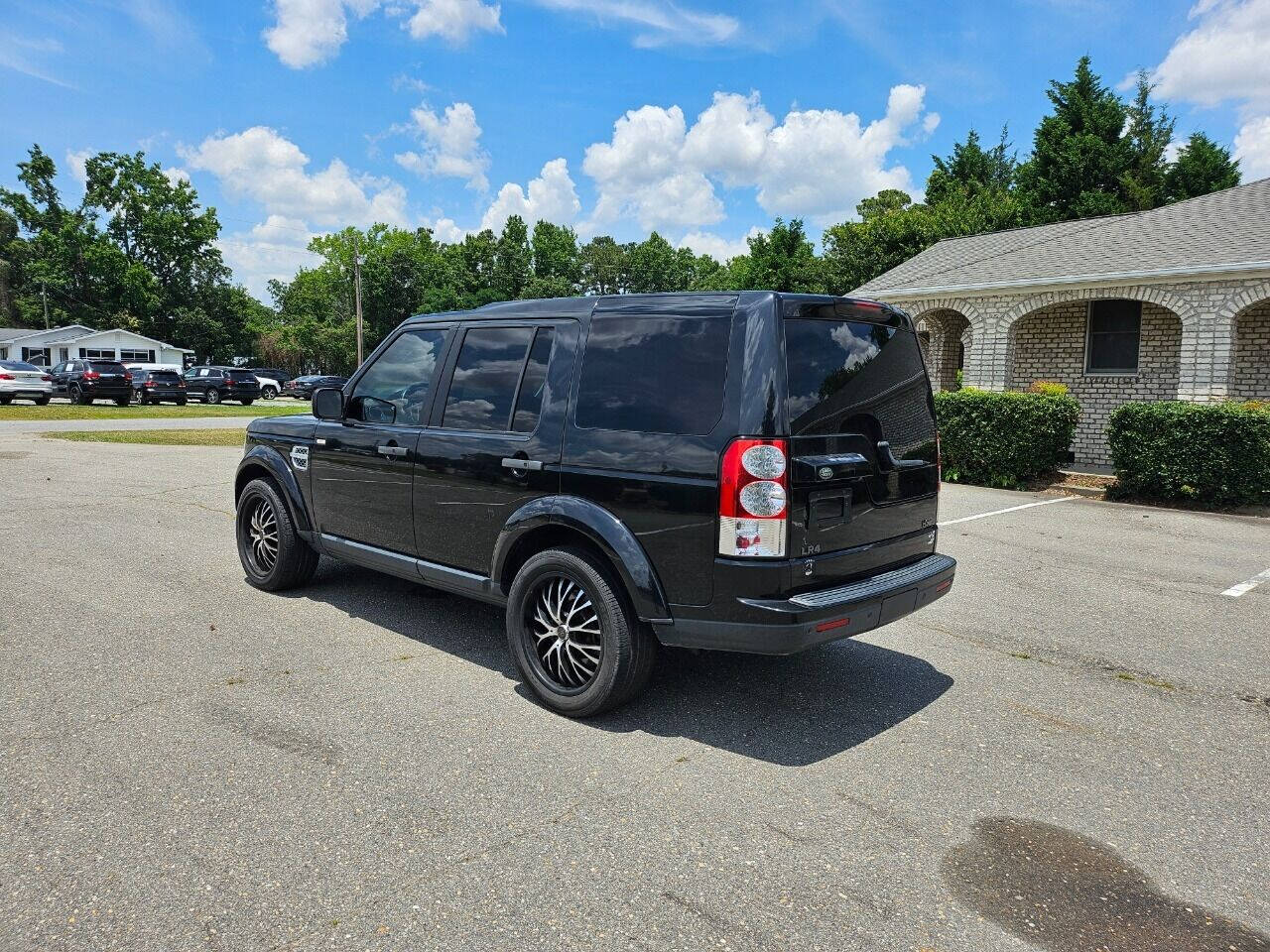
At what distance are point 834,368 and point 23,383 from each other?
35.0m

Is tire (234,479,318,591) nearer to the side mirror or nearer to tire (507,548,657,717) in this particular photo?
the side mirror

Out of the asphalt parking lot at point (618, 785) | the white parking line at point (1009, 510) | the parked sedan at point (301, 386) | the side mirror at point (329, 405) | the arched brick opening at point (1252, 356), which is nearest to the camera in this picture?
the asphalt parking lot at point (618, 785)

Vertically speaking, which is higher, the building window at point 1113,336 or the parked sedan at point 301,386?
the building window at point 1113,336

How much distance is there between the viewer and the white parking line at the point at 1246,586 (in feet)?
22.0

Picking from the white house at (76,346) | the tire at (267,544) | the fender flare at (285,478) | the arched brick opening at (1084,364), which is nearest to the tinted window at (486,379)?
the fender flare at (285,478)

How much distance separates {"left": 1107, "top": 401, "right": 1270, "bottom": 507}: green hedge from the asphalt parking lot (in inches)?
247

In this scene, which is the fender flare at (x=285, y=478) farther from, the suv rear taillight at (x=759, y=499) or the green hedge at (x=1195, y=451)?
the green hedge at (x=1195, y=451)

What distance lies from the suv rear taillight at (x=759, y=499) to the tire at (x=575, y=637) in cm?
68

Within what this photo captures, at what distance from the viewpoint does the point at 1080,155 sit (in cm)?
3609

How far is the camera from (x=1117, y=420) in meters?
11.9

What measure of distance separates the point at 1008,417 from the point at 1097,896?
11338mm

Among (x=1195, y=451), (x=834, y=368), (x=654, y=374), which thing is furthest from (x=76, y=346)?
(x=834, y=368)

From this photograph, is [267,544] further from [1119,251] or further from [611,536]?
[1119,251]

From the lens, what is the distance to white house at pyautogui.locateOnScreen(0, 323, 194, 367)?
189 feet
